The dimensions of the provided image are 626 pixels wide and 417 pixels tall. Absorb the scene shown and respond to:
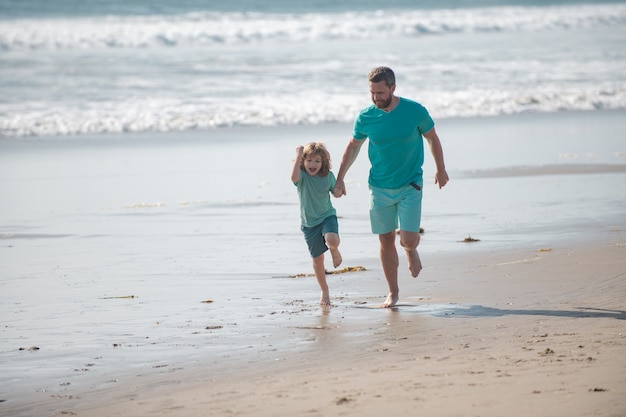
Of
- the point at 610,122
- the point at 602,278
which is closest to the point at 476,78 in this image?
the point at 610,122

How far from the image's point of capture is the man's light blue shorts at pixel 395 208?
616 cm

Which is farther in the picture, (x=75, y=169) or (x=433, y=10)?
(x=433, y=10)

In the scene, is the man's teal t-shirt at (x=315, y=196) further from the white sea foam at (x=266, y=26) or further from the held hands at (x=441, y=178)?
the white sea foam at (x=266, y=26)

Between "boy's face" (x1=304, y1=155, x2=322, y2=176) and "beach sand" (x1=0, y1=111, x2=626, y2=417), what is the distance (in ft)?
2.76

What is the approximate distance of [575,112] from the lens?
63.8 feet

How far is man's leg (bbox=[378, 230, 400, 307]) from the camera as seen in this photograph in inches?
243

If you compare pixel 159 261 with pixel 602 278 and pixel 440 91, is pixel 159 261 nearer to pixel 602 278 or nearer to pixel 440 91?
pixel 602 278

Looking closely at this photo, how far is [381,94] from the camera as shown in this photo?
6012mm

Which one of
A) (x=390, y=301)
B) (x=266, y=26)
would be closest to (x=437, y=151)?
(x=390, y=301)

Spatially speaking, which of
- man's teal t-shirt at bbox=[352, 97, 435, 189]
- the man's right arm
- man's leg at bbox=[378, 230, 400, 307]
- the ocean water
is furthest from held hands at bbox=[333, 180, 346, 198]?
the ocean water

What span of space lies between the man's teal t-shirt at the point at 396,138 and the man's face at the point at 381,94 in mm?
64

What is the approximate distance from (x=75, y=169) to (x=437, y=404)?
996cm

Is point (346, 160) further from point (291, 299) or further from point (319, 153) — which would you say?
point (291, 299)

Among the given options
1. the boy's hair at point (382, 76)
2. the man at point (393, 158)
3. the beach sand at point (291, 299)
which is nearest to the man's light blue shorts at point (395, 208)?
the man at point (393, 158)
